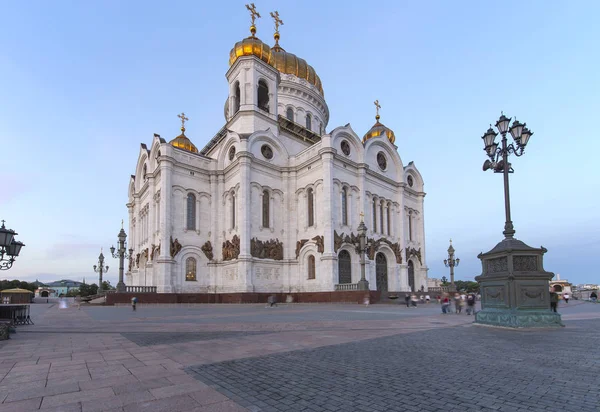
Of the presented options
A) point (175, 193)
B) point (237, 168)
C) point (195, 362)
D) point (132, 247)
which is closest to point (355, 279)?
point (237, 168)

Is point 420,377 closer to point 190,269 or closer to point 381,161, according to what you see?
point 190,269

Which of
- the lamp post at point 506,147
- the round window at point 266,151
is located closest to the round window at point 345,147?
the round window at point 266,151

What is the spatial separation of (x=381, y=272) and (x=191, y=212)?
18604mm

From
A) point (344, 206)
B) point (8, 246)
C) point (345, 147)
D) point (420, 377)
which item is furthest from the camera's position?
point (345, 147)

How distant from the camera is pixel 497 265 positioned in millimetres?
11539

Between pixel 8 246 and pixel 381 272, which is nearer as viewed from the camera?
pixel 8 246

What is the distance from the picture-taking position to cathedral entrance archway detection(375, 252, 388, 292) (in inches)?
1454

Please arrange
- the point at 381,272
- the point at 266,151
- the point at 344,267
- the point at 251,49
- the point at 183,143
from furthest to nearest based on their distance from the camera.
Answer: the point at 183,143 → the point at 251,49 → the point at 381,272 → the point at 266,151 → the point at 344,267

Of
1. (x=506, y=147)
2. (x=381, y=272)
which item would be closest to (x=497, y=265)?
(x=506, y=147)

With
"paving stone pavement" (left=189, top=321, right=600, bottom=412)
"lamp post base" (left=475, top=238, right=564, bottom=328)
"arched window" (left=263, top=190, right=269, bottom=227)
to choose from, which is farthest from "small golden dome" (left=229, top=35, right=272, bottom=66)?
"paving stone pavement" (left=189, top=321, right=600, bottom=412)

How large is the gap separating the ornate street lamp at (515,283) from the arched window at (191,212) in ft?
90.2

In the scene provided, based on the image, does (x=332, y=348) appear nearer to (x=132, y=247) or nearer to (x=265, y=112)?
(x=265, y=112)

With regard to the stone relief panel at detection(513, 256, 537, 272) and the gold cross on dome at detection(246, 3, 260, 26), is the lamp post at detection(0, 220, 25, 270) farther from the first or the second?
the gold cross on dome at detection(246, 3, 260, 26)

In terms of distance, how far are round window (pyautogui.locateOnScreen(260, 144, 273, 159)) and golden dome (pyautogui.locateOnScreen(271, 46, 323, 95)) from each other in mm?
15522
